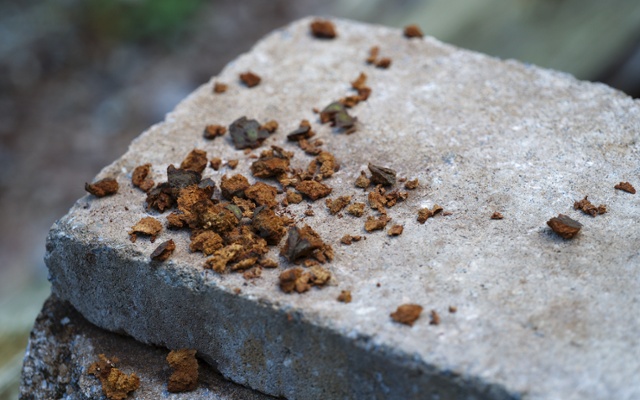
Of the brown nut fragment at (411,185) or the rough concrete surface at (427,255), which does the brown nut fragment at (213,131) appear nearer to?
the rough concrete surface at (427,255)

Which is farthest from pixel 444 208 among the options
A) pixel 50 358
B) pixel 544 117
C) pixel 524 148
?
pixel 50 358

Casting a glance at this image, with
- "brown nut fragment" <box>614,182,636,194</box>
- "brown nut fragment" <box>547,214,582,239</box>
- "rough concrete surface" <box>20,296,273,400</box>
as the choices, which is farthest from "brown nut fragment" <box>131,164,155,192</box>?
"brown nut fragment" <box>614,182,636,194</box>

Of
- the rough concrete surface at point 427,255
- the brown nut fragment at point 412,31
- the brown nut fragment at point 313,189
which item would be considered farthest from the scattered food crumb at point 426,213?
the brown nut fragment at point 412,31

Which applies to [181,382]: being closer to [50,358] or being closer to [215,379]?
[215,379]

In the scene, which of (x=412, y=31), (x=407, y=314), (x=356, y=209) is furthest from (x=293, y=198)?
(x=412, y=31)

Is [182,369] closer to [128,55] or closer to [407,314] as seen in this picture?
[407,314]

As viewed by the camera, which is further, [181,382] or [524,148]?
[524,148]
